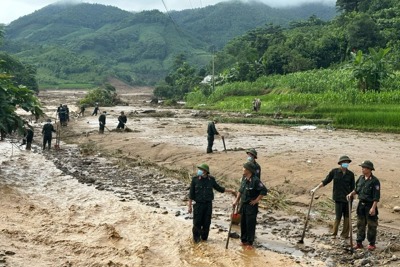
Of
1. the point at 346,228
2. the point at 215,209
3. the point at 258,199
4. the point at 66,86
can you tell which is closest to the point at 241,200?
the point at 258,199

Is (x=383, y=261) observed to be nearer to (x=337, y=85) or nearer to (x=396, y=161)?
(x=396, y=161)

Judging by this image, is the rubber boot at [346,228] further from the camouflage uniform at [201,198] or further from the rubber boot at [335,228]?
the camouflage uniform at [201,198]

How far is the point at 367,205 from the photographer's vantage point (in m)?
9.48

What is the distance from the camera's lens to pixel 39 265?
8805 millimetres

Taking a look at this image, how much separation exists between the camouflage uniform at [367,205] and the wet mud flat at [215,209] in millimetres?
374

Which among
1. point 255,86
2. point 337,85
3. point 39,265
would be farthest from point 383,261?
point 255,86

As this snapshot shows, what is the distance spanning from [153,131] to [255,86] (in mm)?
25716

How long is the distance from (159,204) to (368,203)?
608 centimetres

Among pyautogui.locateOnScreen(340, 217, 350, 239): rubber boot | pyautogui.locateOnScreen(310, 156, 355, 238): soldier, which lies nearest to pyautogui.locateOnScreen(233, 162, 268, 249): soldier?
pyautogui.locateOnScreen(310, 156, 355, 238): soldier

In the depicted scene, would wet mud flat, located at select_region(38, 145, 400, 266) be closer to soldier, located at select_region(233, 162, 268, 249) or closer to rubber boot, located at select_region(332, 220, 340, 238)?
rubber boot, located at select_region(332, 220, 340, 238)

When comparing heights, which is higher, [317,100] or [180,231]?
[317,100]

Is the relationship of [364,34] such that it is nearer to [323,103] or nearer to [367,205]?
[323,103]

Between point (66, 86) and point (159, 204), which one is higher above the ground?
point (66, 86)

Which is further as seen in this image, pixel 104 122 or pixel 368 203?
pixel 104 122
